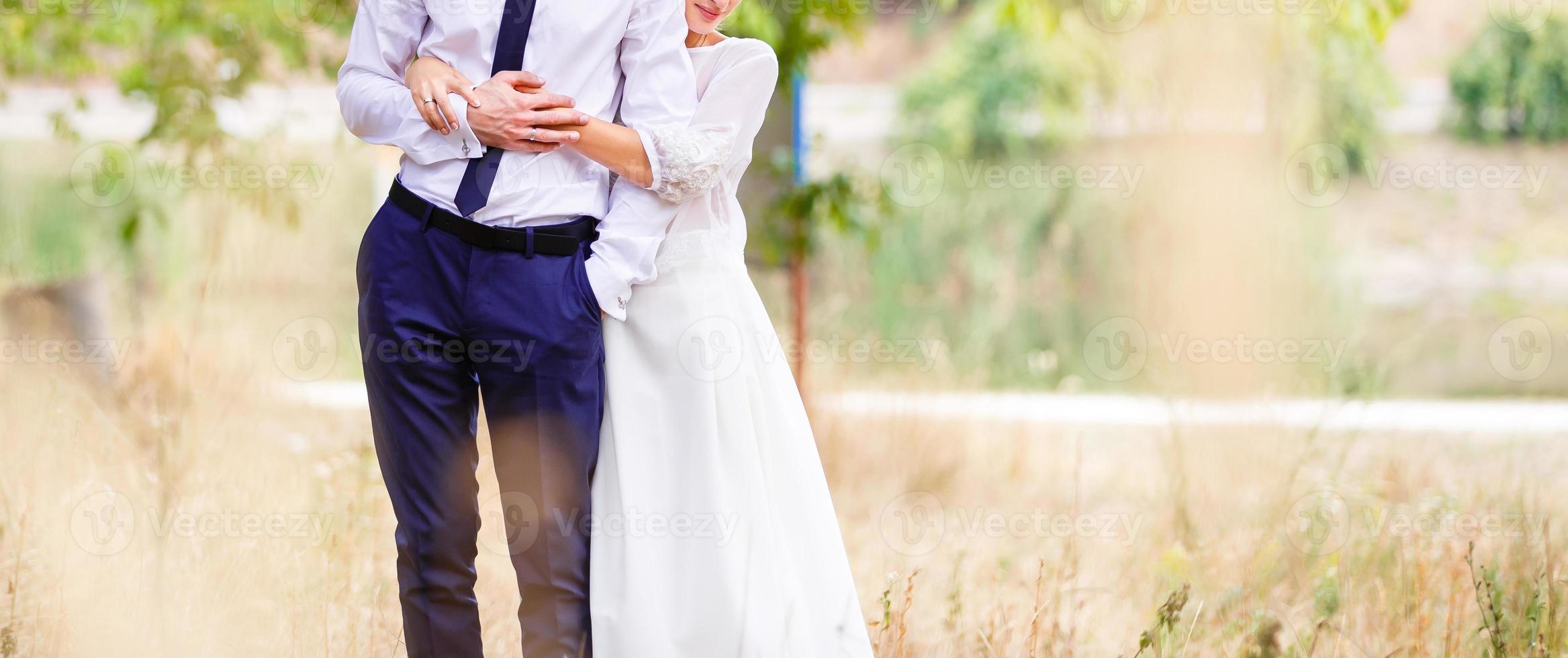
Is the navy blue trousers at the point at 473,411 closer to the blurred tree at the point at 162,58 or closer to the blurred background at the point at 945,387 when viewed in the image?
the blurred background at the point at 945,387

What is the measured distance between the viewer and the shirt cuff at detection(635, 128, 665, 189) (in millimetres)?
1870

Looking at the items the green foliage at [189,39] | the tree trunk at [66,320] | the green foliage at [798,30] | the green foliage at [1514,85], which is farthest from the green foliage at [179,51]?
the green foliage at [1514,85]

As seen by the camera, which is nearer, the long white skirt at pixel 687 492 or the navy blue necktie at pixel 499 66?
the navy blue necktie at pixel 499 66

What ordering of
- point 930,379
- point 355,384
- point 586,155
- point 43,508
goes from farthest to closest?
point 355,384 → point 930,379 → point 43,508 → point 586,155

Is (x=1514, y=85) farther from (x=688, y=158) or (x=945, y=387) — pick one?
(x=688, y=158)

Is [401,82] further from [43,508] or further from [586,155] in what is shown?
[43,508]

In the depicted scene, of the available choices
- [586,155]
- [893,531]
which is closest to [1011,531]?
[893,531]

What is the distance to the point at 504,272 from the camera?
6.04ft

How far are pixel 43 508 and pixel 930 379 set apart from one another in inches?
135

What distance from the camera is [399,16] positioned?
6.37 feet

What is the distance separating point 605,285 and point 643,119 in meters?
0.27

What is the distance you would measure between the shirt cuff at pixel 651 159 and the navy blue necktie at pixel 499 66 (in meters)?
0.22

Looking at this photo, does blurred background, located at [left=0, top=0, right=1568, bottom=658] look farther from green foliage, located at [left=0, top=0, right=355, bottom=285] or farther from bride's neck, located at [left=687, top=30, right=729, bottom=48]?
bride's neck, located at [left=687, top=30, right=729, bottom=48]

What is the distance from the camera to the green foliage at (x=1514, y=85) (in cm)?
1300
